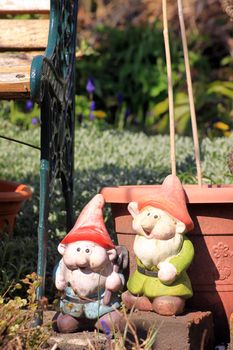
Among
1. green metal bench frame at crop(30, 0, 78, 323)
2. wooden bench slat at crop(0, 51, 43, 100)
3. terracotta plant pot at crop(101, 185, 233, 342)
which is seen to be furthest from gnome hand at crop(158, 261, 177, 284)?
wooden bench slat at crop(0, 51, 43, 100)

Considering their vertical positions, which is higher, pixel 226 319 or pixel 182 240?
pixel 182 240

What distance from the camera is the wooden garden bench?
2803 millimetres

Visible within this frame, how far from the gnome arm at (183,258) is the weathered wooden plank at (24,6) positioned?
5.52 feet

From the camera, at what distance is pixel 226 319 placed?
288cm

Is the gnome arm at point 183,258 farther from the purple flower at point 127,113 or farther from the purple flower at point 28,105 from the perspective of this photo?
the purple flower at point 127,113

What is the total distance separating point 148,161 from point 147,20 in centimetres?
319

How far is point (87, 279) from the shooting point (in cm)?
269

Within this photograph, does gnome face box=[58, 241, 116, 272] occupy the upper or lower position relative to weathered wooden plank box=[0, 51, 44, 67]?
lower

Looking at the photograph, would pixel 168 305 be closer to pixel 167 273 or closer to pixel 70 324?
pixel 167 273

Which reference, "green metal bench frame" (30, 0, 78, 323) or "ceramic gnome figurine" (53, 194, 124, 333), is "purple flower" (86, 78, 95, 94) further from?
"ceramic gnome figurine" (53, 194, 124, 333)

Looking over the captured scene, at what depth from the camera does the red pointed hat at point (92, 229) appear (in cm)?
270

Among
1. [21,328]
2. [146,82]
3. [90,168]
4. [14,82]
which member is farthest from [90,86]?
[21,328]

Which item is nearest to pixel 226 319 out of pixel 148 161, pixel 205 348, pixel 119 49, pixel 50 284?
pixel 205 348

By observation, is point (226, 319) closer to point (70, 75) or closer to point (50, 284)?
point (50, 284)
